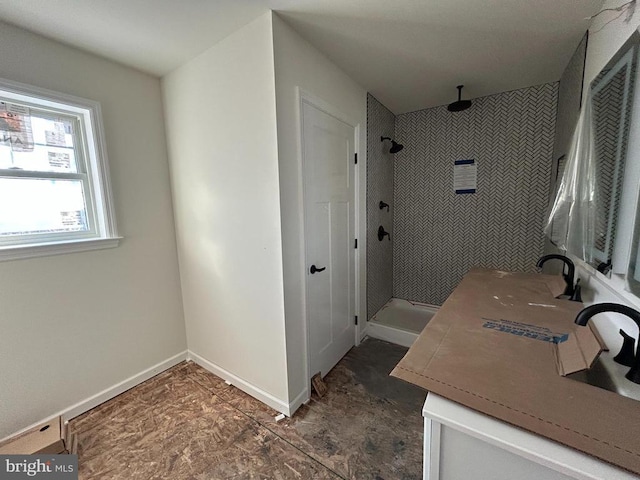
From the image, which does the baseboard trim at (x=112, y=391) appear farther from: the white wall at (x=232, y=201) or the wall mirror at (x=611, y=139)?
the wall mirror at (x=611, y=139)

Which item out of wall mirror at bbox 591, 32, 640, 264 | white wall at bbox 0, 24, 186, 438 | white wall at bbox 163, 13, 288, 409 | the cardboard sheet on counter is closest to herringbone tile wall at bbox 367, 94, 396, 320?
white wall at bbox 163, 13, 288, 409

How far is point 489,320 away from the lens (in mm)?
1125

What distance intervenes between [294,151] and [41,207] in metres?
1.66

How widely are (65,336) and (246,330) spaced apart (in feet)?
3.78

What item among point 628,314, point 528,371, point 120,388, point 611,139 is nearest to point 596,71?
point 611,139

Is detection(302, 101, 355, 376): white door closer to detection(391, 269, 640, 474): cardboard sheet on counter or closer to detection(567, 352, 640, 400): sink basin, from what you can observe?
detection(391, 269, 640, 474): cardboard sheet on counter

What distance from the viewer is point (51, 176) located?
165cm

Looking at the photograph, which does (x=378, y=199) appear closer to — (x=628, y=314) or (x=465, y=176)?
(x=465, y=176)

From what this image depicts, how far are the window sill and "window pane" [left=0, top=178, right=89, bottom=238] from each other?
150mm

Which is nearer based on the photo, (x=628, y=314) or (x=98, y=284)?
(x=628, y=314)

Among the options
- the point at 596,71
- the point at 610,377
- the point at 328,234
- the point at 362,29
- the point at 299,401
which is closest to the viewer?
the point at 610,377

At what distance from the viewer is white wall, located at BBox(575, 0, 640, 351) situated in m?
0.94

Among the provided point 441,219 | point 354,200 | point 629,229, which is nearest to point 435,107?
point 441,219

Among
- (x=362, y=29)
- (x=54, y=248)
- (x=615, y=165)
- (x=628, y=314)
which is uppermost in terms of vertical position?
(x=362, y=29)
